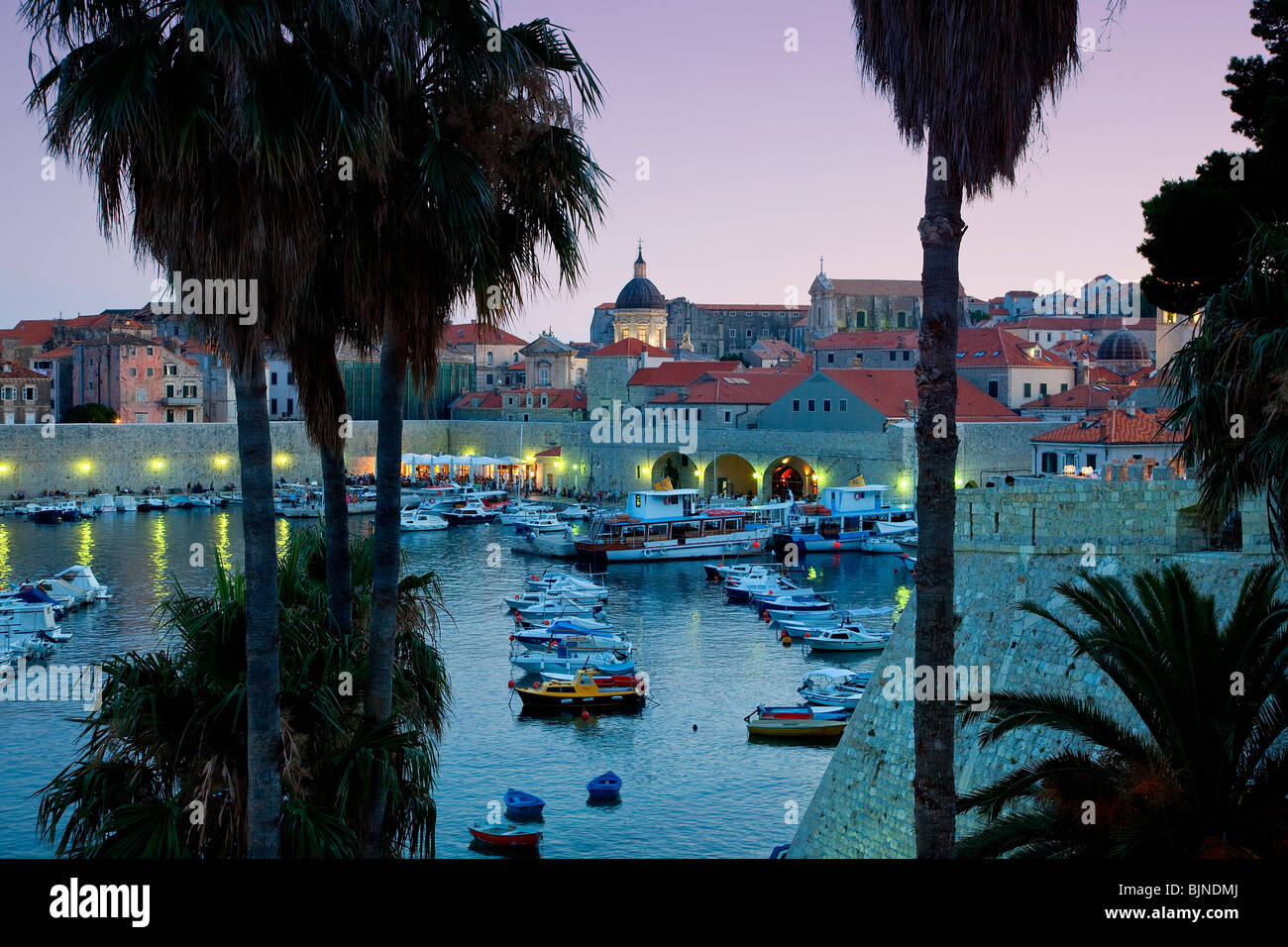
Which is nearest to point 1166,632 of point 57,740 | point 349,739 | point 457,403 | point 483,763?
point 349,739

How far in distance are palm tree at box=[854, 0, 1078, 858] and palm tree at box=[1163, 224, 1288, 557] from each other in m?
1.54

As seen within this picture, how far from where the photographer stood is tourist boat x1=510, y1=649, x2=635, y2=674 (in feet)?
78.3

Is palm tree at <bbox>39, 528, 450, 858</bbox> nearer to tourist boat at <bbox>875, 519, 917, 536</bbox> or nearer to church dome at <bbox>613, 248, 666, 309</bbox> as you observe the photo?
tourist boat at <bbox>875, 519, 917, 536</bbox>

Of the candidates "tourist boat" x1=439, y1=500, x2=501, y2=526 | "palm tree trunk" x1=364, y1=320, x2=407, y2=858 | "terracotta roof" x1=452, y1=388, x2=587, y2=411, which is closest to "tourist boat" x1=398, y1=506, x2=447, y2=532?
"tourist boat" x1=439, y1=500, x2=501, y2=526

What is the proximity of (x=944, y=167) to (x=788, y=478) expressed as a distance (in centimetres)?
4854

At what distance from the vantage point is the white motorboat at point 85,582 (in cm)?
3116

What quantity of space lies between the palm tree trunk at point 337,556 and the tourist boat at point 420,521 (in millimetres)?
40731

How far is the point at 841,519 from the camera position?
44.5 m

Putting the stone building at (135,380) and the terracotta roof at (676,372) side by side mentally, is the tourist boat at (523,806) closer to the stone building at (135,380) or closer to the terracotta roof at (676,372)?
the terracotta roof at (676,372)

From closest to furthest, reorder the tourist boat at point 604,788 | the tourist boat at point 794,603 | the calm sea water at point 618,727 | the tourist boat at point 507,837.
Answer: the tourist boat at point 507,837 → the calm sea water at point 618,727 → the tourist boat at point 604,788 → the tourist boat at point 794,603

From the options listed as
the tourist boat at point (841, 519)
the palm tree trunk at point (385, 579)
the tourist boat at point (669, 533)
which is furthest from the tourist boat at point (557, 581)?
the palm tree trunk at point (385, 579)

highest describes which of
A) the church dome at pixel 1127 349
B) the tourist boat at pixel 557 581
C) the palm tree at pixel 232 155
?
the church dome at pixel 1127 349

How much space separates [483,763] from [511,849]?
146 inches

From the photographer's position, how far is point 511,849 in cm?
1545
